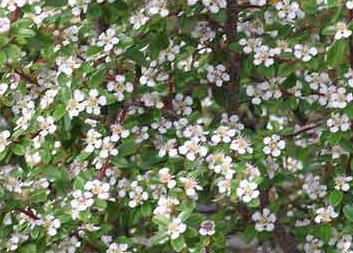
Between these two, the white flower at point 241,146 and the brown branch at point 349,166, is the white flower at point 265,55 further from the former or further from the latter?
the brown branch at point 349,166

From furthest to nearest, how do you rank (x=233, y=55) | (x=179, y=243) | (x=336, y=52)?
(x=233, y=55) < (x=336, y=52) < (x=179, y=243)

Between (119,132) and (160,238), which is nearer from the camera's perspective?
(160,238)

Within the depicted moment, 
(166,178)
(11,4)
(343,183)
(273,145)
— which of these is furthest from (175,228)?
(11,4)

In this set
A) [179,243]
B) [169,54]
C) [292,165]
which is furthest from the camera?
[292,165]

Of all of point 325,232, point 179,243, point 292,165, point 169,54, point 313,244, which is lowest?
point 292,165

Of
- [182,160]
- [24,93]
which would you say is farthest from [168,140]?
[24,93]

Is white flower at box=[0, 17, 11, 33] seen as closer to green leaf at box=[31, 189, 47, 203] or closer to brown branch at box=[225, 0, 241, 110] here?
green leaf at box=[31, 189, 47, 203]

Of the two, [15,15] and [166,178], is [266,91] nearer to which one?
[166,178]
